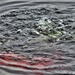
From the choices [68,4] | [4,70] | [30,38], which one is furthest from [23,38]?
[68,4]

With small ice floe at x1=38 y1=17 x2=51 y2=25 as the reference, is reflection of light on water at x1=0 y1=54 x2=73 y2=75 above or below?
below

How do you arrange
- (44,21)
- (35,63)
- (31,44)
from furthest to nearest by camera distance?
(44,21), (31,44), (35,63)

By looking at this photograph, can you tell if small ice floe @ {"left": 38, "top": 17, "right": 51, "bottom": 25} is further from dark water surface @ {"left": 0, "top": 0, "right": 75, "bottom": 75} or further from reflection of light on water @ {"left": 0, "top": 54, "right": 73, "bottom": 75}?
reflection of light on water @ {"left": 0, "top": 54, "right": 73, "bottom": 75}

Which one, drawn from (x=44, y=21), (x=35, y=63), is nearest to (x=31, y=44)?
(x=35, y=63)

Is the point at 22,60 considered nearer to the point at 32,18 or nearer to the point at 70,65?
the point at 70,65

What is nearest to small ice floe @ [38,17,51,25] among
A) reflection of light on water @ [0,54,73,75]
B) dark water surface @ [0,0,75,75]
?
Result: dark water surface @ [0,0,75,75]

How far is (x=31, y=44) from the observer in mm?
5340

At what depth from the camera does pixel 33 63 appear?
484cm

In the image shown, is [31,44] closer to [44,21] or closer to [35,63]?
[35,63]

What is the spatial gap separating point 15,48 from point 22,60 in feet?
1.32

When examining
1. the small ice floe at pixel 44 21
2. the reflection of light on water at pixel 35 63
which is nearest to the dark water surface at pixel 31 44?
the reflection of light on water at pixel 35 63

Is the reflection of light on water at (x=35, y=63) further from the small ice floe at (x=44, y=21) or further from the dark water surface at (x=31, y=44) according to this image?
the small ice floe at (x=44, y=21)

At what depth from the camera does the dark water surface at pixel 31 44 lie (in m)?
4.71

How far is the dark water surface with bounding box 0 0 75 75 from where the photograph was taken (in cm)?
471
